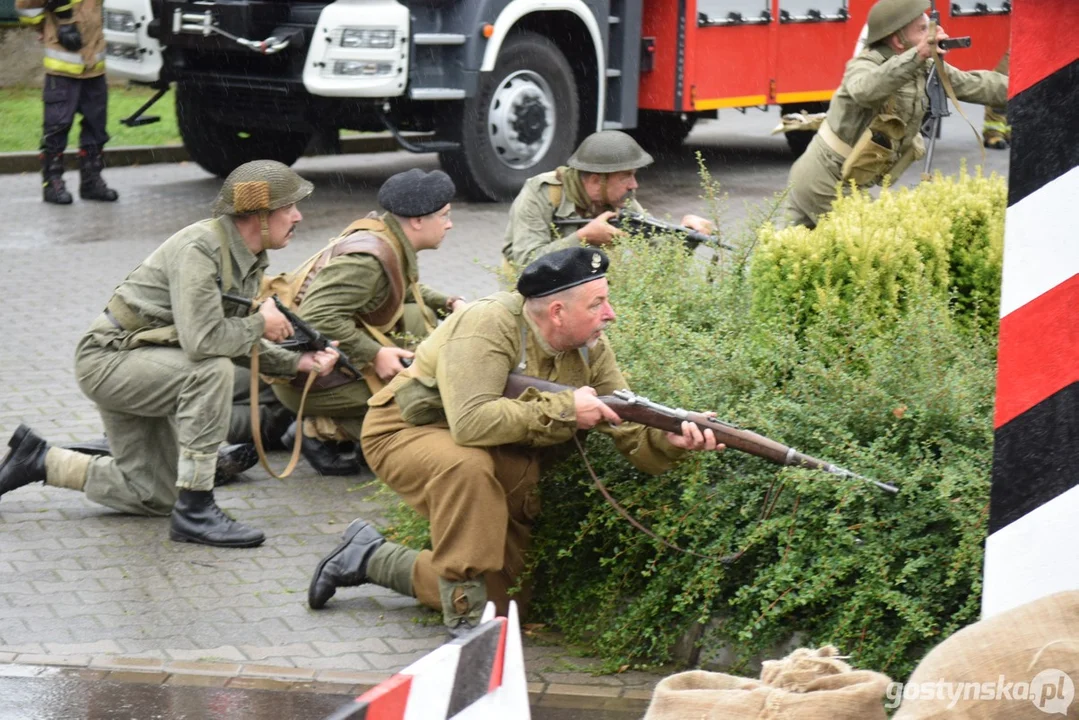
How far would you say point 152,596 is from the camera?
16.6 ft

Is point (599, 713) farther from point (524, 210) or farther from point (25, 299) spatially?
point (25, 299)

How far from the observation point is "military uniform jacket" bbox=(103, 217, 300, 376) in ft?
17.7

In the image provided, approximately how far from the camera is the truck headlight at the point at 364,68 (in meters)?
10.6

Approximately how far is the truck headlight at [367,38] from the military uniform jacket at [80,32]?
2260 mm

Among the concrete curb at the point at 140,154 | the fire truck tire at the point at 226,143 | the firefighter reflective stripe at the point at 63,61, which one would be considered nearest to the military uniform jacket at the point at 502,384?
the firefighter reflective stripe at the point at 63,61

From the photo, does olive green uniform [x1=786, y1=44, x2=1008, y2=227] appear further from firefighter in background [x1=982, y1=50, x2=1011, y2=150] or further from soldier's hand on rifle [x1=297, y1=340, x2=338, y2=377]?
firefighter in background [x1=982, y1=50, x2=1011, y2=150]

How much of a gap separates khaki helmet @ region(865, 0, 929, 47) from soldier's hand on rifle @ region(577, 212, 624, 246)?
163cm

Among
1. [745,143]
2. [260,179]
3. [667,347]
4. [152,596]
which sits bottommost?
[745,143]

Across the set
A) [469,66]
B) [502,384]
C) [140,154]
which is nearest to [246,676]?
[502,384]

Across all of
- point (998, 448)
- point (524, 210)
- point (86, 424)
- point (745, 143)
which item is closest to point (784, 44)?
point (745, 143)

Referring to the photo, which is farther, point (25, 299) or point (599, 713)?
point (25, 299)

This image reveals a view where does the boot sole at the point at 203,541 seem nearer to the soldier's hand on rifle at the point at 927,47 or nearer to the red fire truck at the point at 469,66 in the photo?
the soldier's hand on rifle at the point at 927,47

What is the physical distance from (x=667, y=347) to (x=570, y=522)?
0.66 m

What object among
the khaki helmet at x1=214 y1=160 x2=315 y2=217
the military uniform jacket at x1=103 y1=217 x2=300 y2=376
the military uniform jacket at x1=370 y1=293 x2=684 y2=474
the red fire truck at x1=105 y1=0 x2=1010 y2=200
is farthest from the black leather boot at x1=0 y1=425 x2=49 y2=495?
the red fire truck at x1=105 y1=0 x2=1010 y2=200
